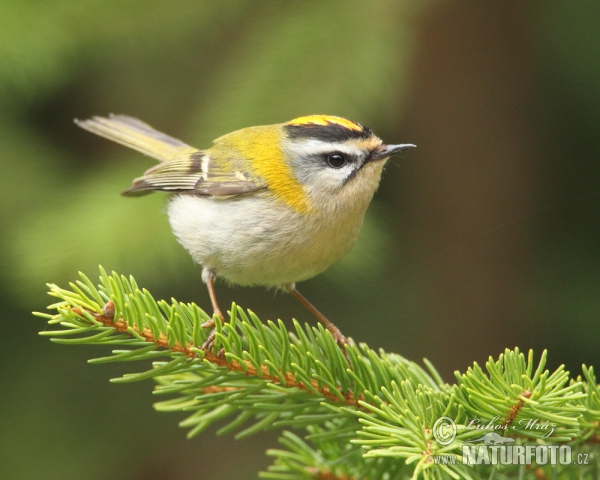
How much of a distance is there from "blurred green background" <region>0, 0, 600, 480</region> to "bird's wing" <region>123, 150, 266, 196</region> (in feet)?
0.34

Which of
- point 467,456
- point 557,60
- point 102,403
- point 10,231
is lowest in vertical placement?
point 102,403

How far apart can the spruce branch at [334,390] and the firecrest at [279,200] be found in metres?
0.48

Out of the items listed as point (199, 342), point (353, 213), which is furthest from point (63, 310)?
point (353, 213)

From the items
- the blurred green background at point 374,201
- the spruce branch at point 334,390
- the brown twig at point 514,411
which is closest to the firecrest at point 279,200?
the blurred green background at point 374,201

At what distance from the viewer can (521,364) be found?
4.08 feet

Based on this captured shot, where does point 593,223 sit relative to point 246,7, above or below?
below

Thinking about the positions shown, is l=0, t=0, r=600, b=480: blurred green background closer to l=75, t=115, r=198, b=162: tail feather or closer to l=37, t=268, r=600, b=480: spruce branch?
l=75, t=115, r=198, b=162: tail feather

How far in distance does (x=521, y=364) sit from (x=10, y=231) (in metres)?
1.92

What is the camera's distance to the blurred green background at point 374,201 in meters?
2.30

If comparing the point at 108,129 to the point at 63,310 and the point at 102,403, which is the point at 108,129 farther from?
the point at 63,310

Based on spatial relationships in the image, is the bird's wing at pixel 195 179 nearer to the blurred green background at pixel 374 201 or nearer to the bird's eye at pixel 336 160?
the blurred green background at pixel 374 201

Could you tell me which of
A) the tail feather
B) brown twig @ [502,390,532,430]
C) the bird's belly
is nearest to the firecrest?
the bird's belly

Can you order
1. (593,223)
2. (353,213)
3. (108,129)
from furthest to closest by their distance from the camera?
(593,223)
(108,129)
(353,213)

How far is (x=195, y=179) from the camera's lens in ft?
8.27
